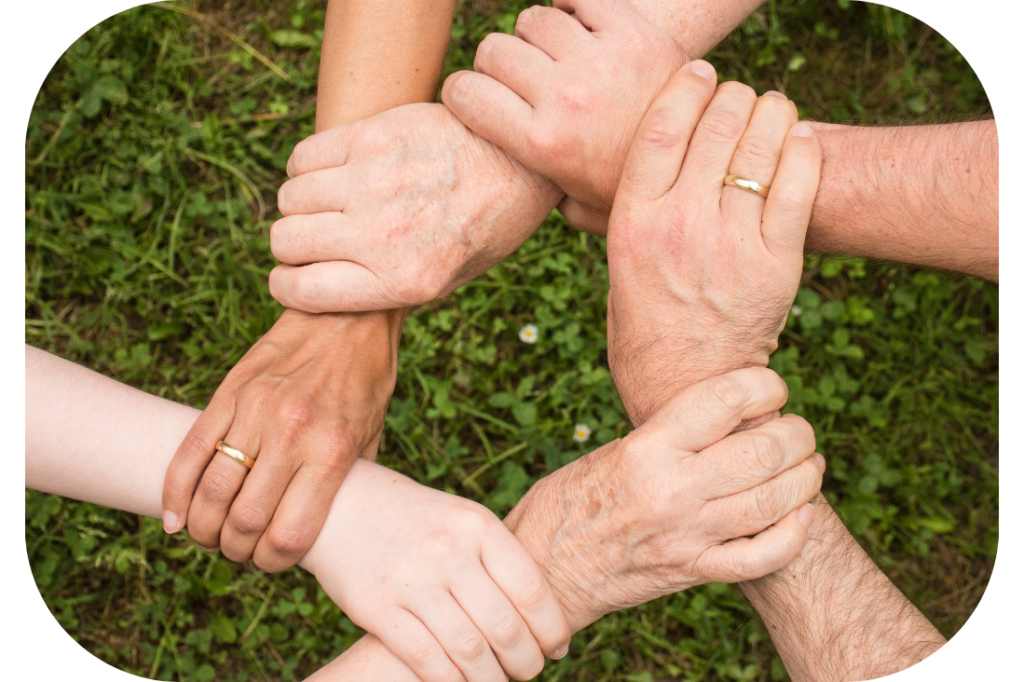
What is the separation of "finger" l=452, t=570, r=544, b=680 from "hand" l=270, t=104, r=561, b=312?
886 mm

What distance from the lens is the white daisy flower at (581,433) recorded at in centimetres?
312

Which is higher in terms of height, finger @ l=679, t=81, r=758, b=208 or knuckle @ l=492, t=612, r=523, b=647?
finger @ l=679, t=81, r=758, b=208

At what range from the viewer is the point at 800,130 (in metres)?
1.90

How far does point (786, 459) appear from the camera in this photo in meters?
1.84

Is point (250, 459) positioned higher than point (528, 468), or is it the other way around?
point (250, 459)

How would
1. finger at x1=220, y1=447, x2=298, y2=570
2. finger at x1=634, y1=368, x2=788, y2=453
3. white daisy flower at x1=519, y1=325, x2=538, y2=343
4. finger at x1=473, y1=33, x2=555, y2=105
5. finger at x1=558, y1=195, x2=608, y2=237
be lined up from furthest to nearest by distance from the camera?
1. white daisy flower at x1=519, y1=325, x2=538, y2=343
2. finger at x1=558, y1=195, x2=608, y2=237
3. finger at x1=473, y1=33, x2=555, y2=105
4. finger at x1=220, y1=447, x2=298, y2=570
5. finger at x1=634, y1=368, x2=788, y2=453

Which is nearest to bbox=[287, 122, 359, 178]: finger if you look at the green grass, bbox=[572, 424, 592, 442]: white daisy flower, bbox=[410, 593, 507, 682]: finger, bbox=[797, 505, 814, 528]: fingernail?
the green grass

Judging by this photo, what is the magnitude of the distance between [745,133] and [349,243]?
1.18m

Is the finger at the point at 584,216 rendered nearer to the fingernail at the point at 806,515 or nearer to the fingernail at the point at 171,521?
the fingernail at the point at 806,515

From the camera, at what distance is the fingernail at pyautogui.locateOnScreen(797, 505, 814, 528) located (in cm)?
184

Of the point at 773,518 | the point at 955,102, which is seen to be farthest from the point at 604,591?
the point at 955,102

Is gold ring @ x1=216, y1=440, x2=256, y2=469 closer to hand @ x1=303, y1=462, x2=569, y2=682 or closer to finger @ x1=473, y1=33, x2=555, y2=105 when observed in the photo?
hand @ x1=303, y1=462, x2=569, y2=682

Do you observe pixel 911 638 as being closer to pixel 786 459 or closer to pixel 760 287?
pixel 786 459

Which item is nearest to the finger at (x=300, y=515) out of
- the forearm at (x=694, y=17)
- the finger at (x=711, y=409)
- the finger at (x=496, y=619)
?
the finger at (x=496, y=619)
